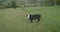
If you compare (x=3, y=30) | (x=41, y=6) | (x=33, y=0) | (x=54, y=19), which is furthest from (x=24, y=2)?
(x=3, y=30)

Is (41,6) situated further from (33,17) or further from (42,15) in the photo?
(33,17)

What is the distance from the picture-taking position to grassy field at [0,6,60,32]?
107cm

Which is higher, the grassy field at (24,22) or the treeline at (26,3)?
the treeline at (26,3)

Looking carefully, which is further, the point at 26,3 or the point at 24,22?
the point at 26,3

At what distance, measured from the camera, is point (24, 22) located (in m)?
1.18

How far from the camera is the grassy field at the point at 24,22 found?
3.50 feet

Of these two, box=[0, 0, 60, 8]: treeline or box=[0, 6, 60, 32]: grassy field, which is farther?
box=[0, 0, 60, 8]: treeline

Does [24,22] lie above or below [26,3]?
below

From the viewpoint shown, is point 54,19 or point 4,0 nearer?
point 54,19

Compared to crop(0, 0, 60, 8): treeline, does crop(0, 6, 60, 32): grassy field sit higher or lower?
lower

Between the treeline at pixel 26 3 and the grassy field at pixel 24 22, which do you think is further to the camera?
the treeline at pixel 26 3

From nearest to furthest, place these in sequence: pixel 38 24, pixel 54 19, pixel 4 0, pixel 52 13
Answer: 1. pixel 38 24
2. pixel 54 19
3. pixel 52 13
4. pixel 4 0

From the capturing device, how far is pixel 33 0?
5.43ft

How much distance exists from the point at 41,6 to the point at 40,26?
584 mm
